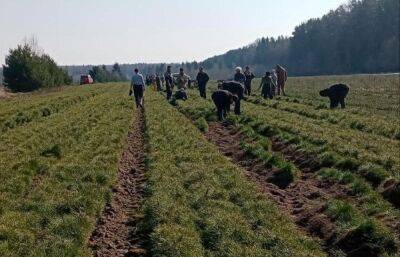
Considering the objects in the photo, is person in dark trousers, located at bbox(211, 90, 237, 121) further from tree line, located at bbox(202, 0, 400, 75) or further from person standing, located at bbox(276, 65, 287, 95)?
tree line, located at bbox(202, 0, 400, 75)

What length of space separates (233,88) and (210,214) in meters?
16.2

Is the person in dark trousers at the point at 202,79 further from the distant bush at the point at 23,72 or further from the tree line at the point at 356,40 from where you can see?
the tree line at the point at 356,40

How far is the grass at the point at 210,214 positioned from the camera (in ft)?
25.7

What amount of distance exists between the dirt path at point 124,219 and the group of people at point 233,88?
863 cm

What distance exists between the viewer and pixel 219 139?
58.5 feet

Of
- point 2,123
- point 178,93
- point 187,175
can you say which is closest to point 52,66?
point 178,93

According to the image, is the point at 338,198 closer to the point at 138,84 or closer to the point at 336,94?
the point at 336,94

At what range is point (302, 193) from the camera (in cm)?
1119

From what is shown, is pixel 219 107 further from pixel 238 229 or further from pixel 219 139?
pixel 238 229

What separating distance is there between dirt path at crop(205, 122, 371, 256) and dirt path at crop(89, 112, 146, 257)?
2.67 m

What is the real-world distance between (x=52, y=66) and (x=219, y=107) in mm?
58897

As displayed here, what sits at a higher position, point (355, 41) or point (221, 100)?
point (355, 41)

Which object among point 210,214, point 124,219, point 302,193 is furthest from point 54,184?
point 302,193

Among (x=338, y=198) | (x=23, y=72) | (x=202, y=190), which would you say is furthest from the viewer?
(x=23, y=72)
